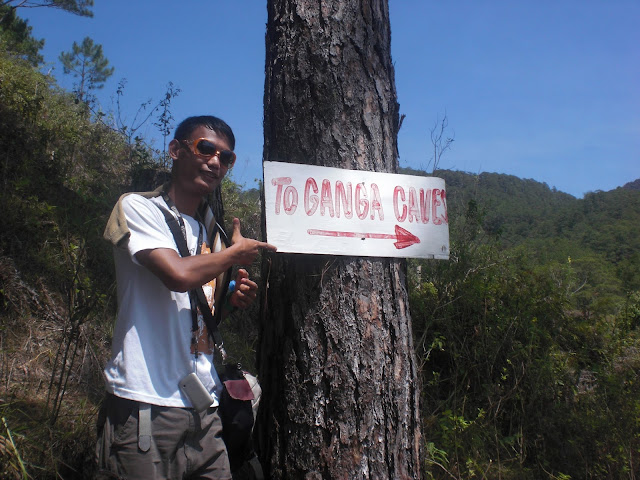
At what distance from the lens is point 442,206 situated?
209cm

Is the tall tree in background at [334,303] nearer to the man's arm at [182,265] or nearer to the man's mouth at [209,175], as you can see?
the man's mouth at [209,175]

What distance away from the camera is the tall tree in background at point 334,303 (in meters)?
1.82

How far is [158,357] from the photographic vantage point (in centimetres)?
160

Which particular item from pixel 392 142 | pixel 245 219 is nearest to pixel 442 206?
pixel 392 142

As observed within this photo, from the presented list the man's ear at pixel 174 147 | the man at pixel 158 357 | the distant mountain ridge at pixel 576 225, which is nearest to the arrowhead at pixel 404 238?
the man at pixel 158 357

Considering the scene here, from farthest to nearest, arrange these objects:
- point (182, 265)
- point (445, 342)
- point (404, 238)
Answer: point (445, 342), point (404, 238), point (182, 265)

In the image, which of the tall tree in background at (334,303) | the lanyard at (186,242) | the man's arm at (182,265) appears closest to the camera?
the man's arm at (182,265)

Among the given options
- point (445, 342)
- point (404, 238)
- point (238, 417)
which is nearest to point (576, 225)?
point (445, 342)

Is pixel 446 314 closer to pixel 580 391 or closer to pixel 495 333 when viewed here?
pixel 495 333

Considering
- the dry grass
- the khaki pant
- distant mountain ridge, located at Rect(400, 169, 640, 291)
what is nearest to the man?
the khaki pant

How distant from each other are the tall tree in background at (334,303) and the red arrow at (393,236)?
0.09 meters

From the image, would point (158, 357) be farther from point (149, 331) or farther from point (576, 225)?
point (576, 225)

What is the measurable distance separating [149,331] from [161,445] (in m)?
0.37

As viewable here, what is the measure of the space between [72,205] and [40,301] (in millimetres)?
1614
